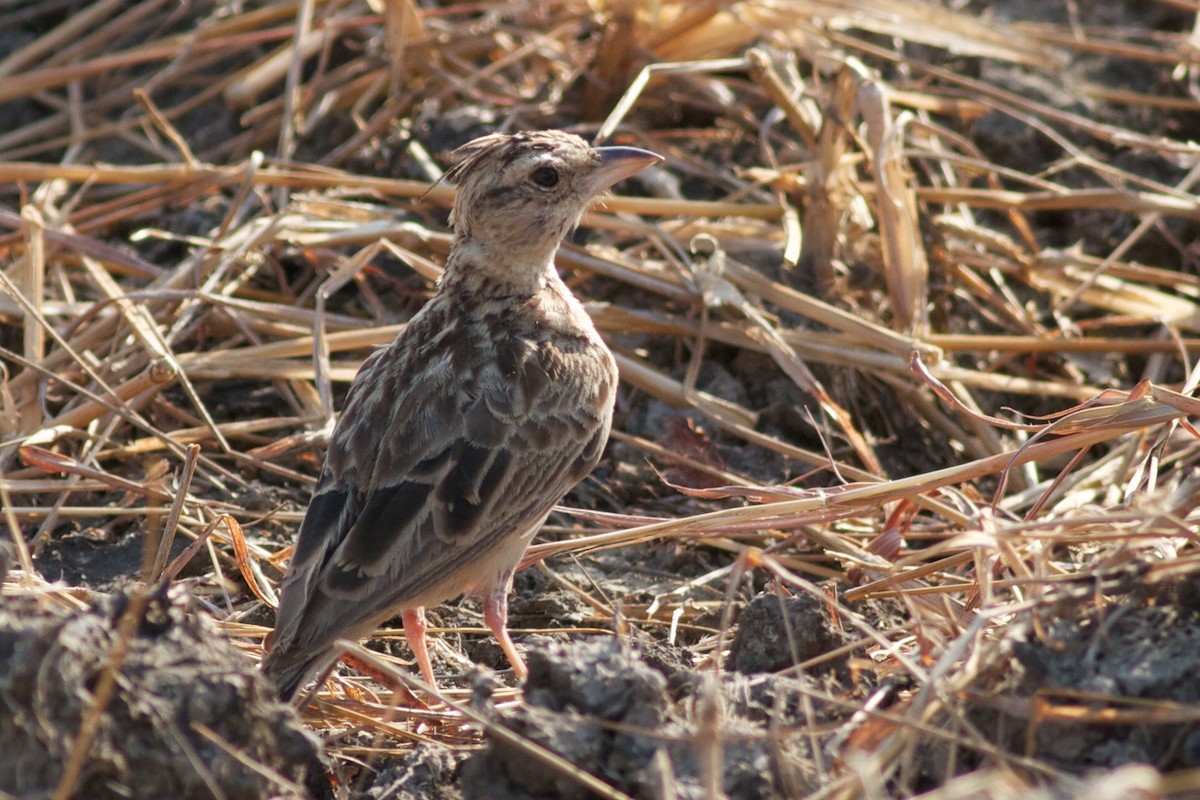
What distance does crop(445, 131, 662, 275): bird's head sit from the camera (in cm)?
507

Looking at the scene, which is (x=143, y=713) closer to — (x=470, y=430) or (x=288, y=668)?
(x=288, y=668)

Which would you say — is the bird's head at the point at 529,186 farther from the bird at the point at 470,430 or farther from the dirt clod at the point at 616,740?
the dirt clod at the point at 616,740

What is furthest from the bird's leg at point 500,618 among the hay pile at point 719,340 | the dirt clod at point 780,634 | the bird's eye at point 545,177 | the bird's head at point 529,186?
the bird's eye at point 545,177

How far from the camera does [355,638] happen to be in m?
4.28

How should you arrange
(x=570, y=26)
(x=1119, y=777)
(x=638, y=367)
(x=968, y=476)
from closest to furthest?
(x=1119, y=777), (x=968, y=476), (x=638, y=367), (x=570, y=26)

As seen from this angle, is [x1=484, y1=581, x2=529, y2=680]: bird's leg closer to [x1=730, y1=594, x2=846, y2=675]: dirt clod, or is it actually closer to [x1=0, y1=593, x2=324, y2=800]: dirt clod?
[x1=730, y1=594, x2=846, y2=675]: dirt clod

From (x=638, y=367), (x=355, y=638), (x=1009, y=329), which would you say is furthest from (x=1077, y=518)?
(x=1009, y=329)

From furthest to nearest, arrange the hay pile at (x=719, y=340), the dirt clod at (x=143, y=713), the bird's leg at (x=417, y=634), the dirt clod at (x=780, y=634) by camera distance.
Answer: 1. the bird's leg at (x=417, y=634)
2. the dirt clod at (x=780, y=634)
3. the hay pile at (x=719, y=340)
4. the dirt clod at (x=143, y=713)

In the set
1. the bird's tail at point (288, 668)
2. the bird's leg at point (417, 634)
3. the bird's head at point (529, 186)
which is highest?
the bird's head at point (529, 186)

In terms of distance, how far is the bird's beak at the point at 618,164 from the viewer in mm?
5180

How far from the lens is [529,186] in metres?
5.08

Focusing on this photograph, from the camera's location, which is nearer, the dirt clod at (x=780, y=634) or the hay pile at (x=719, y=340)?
the hay pile at (x=719, y=340)

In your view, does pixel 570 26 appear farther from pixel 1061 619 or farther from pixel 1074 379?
pixel 1061 619

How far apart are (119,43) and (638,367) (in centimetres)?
457
